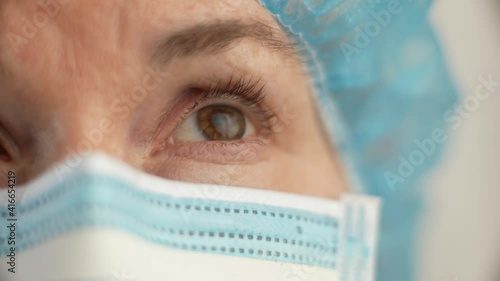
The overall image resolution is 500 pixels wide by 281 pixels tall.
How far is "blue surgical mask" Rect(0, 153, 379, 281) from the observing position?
29.1 inches

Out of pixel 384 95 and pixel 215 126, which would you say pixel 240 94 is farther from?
pixel 384 95

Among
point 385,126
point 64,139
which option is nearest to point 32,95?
point 64,139

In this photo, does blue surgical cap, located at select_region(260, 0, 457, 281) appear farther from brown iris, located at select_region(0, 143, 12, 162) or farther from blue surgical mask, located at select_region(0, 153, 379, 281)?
brown iris, located at select_region(0, 143, 12, 162)

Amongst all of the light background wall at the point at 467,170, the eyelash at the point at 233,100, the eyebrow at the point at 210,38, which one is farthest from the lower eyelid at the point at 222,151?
the light background wall at the point at 467,170

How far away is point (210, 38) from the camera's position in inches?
31.4

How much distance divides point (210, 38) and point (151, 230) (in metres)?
0.22

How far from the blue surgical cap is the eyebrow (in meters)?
0.09

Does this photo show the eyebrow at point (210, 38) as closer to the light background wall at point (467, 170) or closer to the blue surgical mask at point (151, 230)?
the blue surgical mask at point (151, 230)

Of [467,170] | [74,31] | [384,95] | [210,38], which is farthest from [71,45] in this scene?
[467,170]

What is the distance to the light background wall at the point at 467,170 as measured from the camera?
1.09 m

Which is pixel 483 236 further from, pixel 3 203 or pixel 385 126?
pixel 3 203

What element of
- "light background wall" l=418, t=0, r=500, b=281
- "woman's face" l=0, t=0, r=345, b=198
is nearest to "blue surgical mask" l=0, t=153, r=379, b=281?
"woman's face" l=0, t=0, r=345, b=198

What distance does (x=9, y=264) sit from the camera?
0.78 m

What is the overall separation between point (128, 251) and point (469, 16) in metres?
0.63
